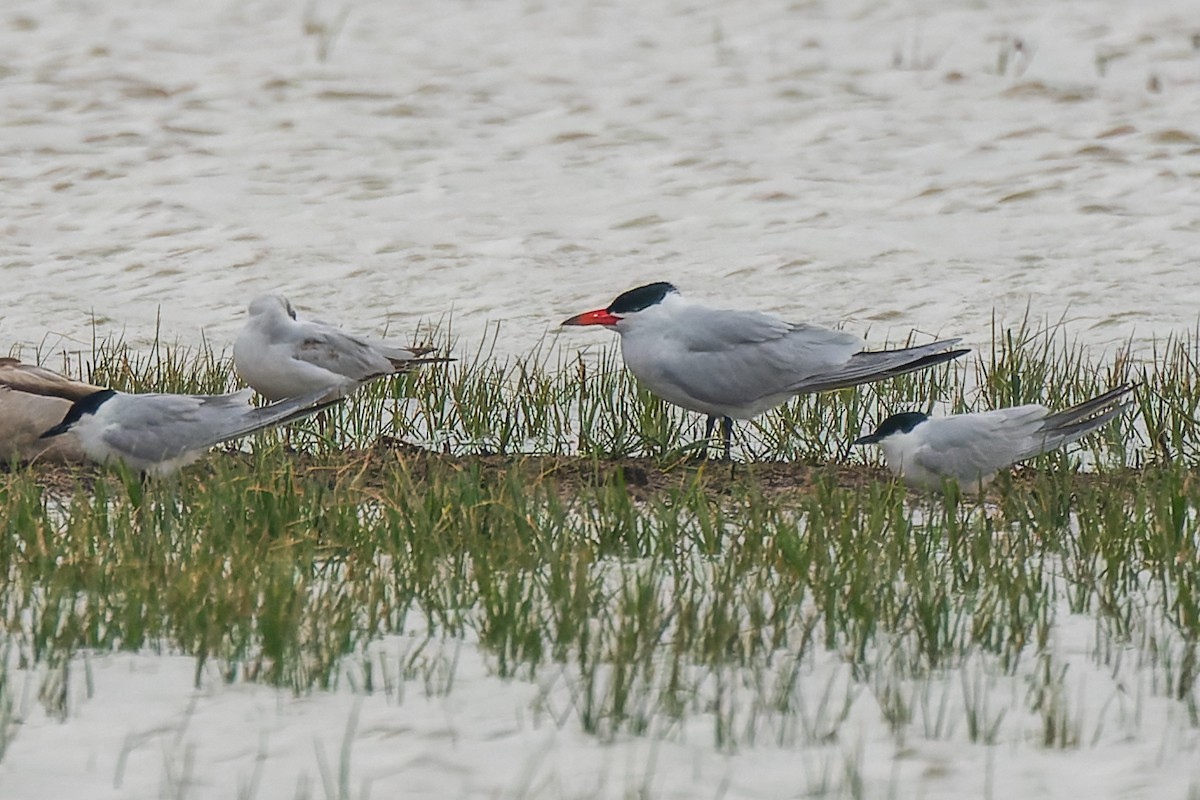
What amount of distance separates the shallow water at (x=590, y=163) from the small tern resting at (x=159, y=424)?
3478 mm

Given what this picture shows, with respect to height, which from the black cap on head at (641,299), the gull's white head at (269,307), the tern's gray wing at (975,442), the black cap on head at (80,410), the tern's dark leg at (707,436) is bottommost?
the tern's dark leg at (707,436)

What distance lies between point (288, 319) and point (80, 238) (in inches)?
201

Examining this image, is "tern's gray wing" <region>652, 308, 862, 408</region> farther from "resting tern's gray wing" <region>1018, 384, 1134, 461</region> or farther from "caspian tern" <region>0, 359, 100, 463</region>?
"caspian tern" <region>0, 359, 100, 463</region>

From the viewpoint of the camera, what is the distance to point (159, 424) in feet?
19.9

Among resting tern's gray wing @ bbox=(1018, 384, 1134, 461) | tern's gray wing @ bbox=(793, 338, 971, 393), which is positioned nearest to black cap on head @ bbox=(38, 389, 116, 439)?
tern's gray wing @ bbox=(793, 338, 971, 393)

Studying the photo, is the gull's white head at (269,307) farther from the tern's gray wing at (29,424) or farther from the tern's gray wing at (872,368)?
the tern's gray wing at (872,368)

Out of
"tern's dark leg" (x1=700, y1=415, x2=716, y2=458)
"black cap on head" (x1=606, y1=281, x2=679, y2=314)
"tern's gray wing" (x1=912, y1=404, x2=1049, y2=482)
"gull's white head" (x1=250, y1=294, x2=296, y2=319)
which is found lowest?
"tern's dark leg" (x1=700, y1=415, x2=716, y2=458)

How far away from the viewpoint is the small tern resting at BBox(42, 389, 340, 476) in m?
6.06

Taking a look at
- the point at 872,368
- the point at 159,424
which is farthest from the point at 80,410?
the point at 872,368

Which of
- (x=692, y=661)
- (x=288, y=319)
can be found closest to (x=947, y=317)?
(x=288, y=319)

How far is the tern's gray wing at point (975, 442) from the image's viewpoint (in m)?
5.88

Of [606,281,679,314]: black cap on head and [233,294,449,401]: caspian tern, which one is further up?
[606,281,679,314]: black cap on head

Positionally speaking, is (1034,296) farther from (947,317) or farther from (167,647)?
(167,647)

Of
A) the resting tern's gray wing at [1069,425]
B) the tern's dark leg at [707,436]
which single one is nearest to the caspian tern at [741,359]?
the tern's dark leg at [707,436]
